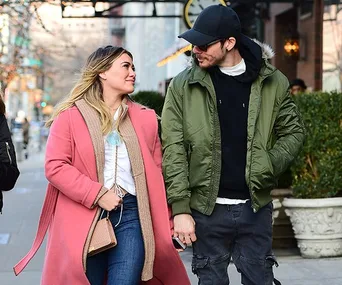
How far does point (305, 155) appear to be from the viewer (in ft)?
28.3

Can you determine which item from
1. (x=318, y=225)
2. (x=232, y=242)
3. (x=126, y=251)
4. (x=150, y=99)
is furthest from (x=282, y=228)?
(x=126, y=251)

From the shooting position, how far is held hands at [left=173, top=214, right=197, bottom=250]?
452 cm

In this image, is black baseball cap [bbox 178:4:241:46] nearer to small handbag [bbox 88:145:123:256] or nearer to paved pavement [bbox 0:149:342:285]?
small handbag [bbox 88:145:123:256]

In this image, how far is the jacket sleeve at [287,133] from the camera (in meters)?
4.68

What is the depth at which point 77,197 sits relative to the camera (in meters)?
4.54

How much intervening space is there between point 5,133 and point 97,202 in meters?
0.88

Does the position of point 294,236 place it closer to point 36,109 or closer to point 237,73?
point 237,73

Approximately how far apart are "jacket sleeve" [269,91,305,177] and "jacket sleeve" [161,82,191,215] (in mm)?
485

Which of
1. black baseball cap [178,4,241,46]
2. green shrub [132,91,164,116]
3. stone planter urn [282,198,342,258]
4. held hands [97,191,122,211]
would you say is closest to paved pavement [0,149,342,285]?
stone planter urn [282,198,342,258]

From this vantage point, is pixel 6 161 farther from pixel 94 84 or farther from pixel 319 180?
pixel 319 180

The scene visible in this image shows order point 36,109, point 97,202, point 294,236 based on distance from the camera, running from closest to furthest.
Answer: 1. point 97,202
2. point 294,236
3. point 36,109

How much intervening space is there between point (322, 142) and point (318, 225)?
81cm

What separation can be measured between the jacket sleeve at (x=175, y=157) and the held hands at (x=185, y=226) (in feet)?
0.09

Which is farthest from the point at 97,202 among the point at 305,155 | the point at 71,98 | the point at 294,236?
the point at 294,236
